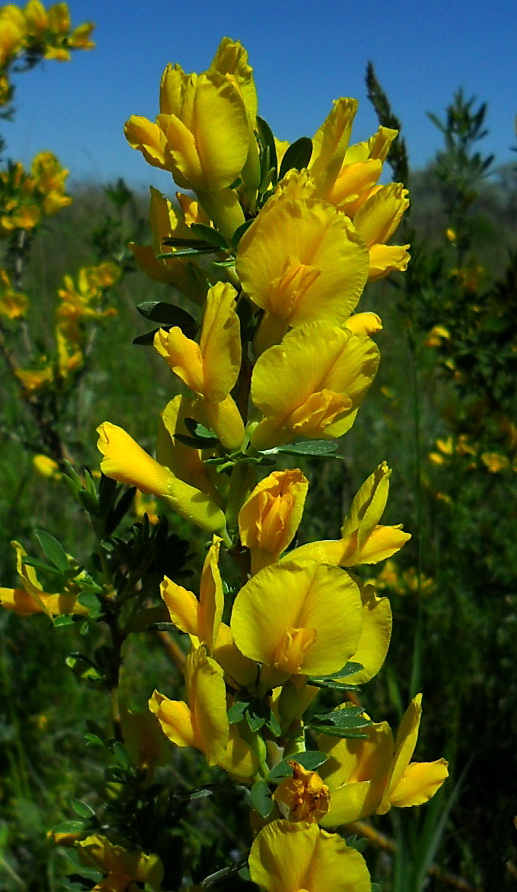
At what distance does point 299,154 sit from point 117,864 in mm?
797

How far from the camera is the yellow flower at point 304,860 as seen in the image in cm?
62

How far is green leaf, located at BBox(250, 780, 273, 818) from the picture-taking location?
2.10 feet

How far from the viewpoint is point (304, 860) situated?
622mm

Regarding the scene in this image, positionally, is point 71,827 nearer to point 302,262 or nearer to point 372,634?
point 372,634

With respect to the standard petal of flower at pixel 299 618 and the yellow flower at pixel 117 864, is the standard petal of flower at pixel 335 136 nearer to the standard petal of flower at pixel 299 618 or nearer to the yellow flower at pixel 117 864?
the standard petal of flower at pixel 299 618

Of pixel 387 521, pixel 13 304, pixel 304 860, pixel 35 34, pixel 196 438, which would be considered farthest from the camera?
pixel 387 521

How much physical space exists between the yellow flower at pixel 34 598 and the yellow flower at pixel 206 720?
254 millimetres

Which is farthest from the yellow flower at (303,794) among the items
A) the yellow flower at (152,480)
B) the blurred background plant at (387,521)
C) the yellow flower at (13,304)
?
the yellow flower at (13,304)

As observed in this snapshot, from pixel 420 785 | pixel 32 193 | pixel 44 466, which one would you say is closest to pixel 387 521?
pixel 44 466

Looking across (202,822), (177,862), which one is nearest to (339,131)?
(177,862)

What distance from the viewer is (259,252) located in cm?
68

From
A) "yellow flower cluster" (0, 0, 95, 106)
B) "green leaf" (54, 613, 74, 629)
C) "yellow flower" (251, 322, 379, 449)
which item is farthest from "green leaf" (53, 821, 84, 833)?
"yellow flower cluster" (0, 0, 95, 106)

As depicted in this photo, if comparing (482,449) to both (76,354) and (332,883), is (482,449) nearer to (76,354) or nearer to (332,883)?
(76,354)

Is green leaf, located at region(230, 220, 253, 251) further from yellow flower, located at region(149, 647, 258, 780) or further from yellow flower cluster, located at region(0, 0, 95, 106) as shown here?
yellow flower cluster, located at region(0, 0, 95, 106)
